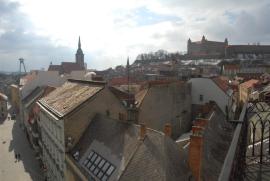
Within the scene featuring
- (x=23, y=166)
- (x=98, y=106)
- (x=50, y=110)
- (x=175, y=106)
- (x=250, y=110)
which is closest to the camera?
(x=250, y=110)

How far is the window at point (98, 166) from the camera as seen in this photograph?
710 inches

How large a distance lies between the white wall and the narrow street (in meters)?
21.2

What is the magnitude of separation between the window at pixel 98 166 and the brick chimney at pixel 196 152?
4507mm

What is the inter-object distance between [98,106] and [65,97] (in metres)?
5.56

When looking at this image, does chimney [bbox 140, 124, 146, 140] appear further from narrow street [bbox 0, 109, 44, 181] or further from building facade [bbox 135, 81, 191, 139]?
narrow street [bbox 0, 109, 44, 181]

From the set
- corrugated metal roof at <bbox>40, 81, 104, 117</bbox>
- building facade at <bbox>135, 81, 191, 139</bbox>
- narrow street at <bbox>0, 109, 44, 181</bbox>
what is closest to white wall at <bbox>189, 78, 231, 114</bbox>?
building facade at <bbox>135, 81, 191, 139</bbox>

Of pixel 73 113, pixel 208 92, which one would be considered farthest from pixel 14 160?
pixel 208 92

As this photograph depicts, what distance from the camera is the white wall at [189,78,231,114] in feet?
131

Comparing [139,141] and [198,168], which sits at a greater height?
[139,141]

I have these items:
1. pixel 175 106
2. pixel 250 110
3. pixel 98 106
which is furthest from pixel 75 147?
pixel 250 110

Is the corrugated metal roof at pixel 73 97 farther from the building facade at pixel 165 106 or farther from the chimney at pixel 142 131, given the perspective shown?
the chimney at pixel 142 131

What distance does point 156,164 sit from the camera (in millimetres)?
15820

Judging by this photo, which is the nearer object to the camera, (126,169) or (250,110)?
(250,110)

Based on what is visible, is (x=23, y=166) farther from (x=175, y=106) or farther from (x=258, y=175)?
(x=258, y=175)
